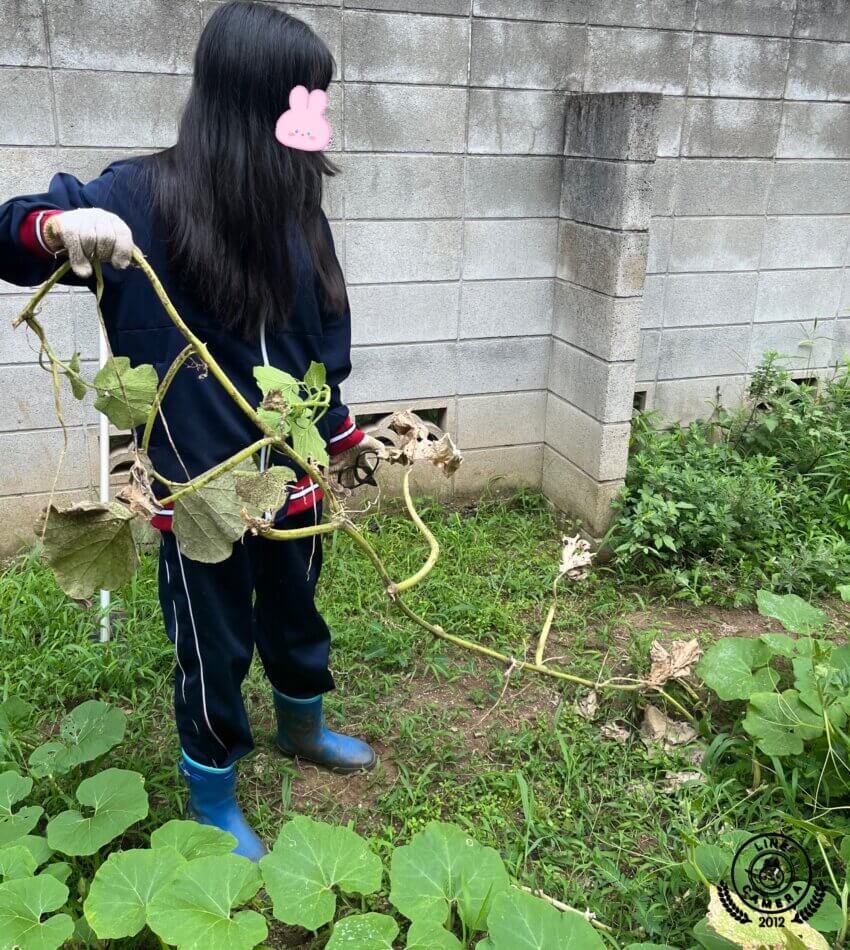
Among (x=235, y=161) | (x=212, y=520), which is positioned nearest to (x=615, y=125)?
(x=235, y=161)

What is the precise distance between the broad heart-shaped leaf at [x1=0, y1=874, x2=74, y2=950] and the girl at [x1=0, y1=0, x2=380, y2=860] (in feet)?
1.39

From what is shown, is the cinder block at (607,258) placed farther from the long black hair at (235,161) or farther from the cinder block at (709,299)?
the long black hair at (235,161)

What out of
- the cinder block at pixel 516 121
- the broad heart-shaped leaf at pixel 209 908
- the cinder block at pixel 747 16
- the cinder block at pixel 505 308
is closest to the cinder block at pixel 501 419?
the cinder block at pixel 505 308

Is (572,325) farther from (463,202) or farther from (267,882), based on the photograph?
(267,882)

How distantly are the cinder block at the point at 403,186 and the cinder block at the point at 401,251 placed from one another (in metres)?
0.04

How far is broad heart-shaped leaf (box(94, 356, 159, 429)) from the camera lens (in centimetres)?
146

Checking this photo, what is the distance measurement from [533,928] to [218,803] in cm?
83

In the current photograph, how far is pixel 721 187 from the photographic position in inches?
150

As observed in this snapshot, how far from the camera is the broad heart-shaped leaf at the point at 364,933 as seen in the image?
165 centimetres

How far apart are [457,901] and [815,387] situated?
129 inches

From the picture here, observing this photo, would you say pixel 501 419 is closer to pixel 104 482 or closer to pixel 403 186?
pixel 403 186

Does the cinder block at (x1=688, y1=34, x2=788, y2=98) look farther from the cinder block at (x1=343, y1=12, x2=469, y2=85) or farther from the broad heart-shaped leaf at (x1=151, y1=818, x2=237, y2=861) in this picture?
the broad heart-shaped leaf at (x1=151, y1=818, x2=237, y2=861)

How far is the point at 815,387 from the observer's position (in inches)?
167

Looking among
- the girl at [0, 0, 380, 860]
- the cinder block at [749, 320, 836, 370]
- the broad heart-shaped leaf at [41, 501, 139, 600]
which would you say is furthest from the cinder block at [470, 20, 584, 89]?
the broad heart-shaped leaf at [41, 501, 139, 600]
